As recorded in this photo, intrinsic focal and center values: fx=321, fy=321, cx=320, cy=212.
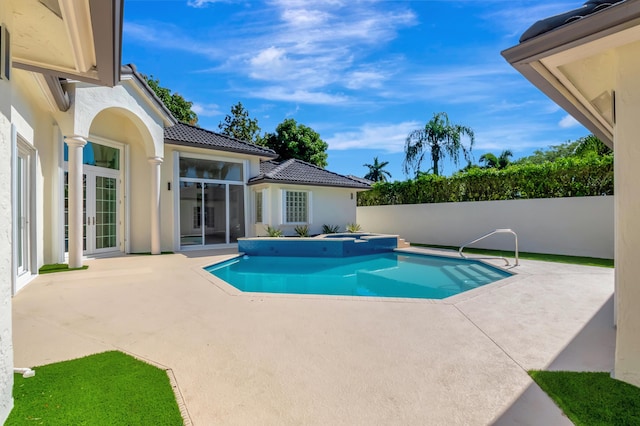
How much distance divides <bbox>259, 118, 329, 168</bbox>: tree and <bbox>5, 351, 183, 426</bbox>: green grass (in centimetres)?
3207

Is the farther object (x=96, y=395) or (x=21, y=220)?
(x=21, y=220)

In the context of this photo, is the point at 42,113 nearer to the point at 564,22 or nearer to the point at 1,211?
the point at 1,211

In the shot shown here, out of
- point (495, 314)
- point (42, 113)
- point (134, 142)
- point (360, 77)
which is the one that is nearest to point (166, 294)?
point (495, 314)

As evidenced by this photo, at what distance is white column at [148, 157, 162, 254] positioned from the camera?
1456 centimetres

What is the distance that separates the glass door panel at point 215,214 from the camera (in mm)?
17141

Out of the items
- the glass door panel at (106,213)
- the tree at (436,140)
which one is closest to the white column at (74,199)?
the glass door panel at (106,213)

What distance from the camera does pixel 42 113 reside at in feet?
34.1

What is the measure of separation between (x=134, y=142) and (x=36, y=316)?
37.1 feet

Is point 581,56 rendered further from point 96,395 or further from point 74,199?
point 74,199

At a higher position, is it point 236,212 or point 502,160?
point 502,160

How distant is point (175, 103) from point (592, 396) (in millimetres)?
36936

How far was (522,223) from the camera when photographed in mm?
15914

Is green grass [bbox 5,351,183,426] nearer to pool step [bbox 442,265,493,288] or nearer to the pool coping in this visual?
the pool coping

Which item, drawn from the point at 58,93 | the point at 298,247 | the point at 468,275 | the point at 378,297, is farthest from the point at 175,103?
the point at 378,297
